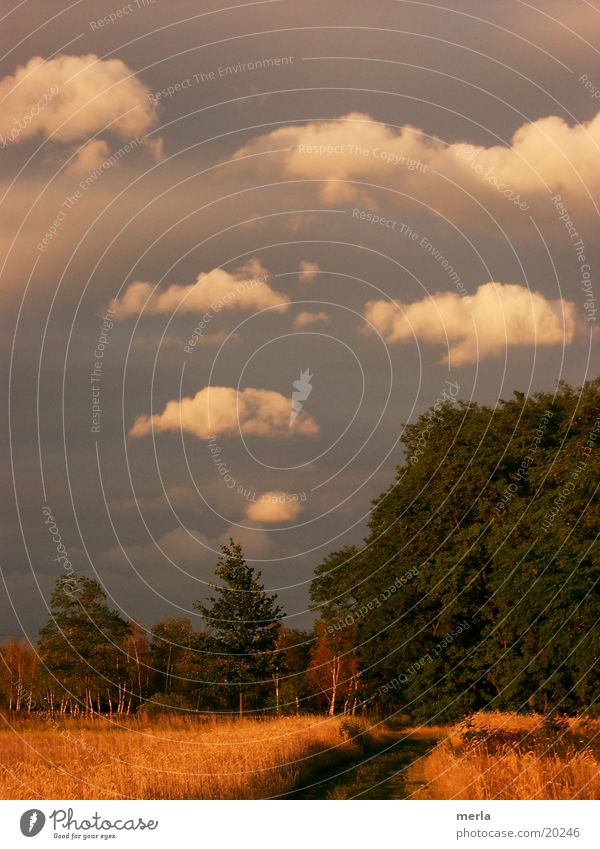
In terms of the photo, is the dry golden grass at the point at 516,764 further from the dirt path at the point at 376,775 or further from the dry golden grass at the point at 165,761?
the dry golden grass at the point at 165,761

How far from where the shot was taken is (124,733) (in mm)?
30219

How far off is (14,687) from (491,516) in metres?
24.4

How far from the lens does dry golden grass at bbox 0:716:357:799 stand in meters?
19.2

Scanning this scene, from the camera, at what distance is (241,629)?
57.3 meters

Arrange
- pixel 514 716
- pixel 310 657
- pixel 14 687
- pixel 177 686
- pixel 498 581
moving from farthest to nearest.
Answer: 1. pixel 310 657
2. pixel 177 686
3. pixel 14 687
4. pixel 498 581
5. pixel 514 716

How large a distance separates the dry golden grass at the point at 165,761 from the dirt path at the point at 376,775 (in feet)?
1.64

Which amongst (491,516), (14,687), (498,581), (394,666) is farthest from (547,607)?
(14,687)

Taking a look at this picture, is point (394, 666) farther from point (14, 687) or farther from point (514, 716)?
point (14, 687)

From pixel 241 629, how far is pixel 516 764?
37094 mm

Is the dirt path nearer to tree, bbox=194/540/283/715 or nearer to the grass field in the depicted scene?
the grass field

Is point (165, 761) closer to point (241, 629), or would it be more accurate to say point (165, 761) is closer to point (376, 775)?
point (376, 775)

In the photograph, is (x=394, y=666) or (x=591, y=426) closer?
(x=591, y=426)

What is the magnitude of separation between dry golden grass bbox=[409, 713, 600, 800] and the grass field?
0.10ft

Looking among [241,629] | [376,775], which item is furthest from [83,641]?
[376,775]
